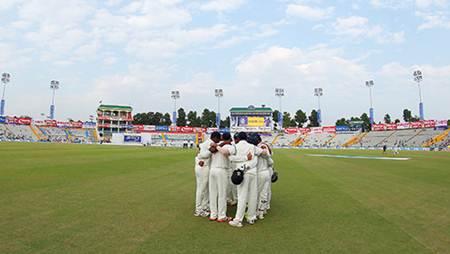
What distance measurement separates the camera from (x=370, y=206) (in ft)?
24.1

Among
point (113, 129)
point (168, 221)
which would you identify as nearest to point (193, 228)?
point (168, 221)

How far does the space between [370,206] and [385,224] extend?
5.53ft

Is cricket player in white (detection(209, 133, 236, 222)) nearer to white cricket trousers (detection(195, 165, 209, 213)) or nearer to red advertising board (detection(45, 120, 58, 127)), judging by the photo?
white cricket trousers (detection(195, 165, 209, 213))

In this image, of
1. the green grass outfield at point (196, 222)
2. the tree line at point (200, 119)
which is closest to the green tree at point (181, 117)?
the tree line at point (200, 119)

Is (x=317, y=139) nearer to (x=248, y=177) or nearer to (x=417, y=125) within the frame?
(x=417, y=125)

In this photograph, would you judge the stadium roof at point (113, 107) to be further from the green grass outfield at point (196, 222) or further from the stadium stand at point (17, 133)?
the green grass outfield at point (196, 222)

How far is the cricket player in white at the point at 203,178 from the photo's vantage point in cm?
619

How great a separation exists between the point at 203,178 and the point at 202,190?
0.85ft

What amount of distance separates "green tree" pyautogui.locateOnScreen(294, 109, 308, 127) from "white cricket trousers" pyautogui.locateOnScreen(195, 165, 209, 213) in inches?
4400

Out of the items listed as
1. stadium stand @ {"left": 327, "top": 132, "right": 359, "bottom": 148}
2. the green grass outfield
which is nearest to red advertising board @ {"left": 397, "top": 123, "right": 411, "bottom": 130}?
stadium stand @ {"left": 327, "top": 132, "right": 359, "bottom": 148}

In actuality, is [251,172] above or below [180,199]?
above

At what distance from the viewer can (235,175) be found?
567 centimetres

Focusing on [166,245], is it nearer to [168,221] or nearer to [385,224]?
[168,221]

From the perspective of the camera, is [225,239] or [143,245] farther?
[225,239]
